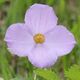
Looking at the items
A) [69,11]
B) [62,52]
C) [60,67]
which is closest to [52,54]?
[62,52]

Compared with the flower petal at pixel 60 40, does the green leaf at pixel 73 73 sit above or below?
below

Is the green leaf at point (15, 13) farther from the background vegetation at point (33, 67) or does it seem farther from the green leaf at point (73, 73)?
the green leaf at point (73, 73)

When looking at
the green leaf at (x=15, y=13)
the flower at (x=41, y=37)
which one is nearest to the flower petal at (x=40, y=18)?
the flower at (x=41, y=37)

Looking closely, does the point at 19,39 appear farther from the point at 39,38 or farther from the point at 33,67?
the point at 33,67

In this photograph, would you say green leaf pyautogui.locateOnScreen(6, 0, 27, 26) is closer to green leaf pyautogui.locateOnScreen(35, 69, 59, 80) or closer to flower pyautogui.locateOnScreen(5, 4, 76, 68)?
flower pyautogui.locateOnScreen(5, 4, 76, 68)

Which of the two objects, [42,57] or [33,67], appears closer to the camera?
[42,57]

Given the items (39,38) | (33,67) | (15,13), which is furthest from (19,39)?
(15,13)

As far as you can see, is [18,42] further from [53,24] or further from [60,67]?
[60,67]
